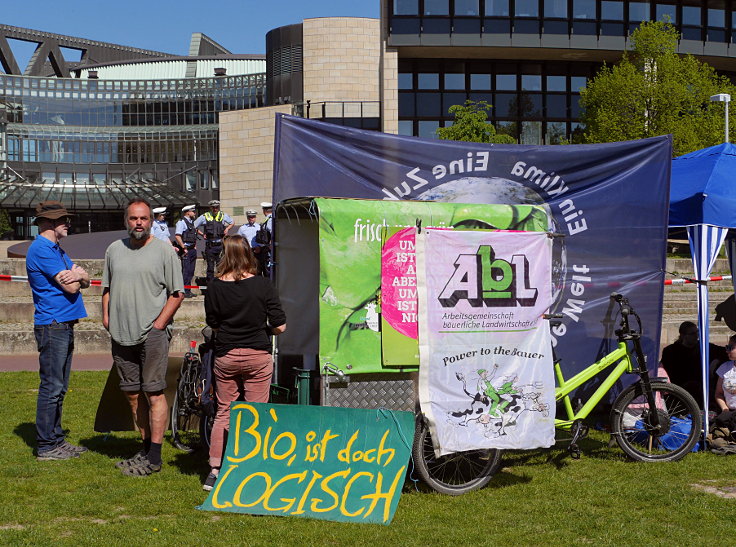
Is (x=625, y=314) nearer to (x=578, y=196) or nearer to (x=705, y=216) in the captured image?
(x=578, y=196)

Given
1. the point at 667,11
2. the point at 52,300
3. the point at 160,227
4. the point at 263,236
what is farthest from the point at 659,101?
the point at 52,300

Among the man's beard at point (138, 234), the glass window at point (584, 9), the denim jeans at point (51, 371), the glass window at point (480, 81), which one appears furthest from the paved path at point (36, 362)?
the glass window at point (584, 9)

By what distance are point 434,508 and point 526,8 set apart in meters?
40.1

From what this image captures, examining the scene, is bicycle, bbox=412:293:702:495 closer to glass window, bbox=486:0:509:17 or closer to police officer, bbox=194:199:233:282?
police officer, bbox=194:199:233:282

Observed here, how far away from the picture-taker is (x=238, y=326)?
6492 millimetres

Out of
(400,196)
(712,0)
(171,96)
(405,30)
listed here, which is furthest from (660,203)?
(171,96)

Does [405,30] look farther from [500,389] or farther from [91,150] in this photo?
[91,150]

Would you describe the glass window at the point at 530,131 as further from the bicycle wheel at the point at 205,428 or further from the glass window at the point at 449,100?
the bicycle wheel at the point at 205,428

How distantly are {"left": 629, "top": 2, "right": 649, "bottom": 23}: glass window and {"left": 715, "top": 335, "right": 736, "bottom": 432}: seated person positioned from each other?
3914cm

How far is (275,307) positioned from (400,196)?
5.77ft

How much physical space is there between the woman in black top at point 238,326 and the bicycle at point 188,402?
1220 mm

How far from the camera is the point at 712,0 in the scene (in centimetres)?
4556

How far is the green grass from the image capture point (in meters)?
5.59

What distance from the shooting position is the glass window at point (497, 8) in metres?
43.0
